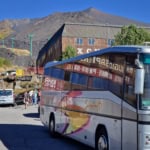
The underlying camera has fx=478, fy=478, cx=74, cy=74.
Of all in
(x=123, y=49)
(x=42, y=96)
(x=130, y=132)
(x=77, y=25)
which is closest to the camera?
(x=130, y=132)

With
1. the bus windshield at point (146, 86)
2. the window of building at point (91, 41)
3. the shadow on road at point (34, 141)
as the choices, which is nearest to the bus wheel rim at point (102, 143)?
the bus windshield at point (146, 86)

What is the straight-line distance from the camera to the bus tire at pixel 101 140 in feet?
37.6

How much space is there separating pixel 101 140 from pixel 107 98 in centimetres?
112

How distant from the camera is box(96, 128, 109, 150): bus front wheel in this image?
37.6 feet

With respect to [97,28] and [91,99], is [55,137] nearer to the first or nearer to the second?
[91,99]

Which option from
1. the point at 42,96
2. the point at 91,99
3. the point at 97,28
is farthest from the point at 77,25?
the point at 91,99

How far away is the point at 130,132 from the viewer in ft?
31.9

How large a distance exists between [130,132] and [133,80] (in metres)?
1.06

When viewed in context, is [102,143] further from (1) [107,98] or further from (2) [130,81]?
(2) [130,81]

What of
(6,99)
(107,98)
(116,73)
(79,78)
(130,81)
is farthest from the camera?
(6,99)

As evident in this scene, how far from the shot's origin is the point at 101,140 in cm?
1173

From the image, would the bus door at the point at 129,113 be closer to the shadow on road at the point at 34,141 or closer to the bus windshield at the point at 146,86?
the bus windshield at the point at 146,86

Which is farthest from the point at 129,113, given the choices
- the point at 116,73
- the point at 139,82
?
the point at 116,73

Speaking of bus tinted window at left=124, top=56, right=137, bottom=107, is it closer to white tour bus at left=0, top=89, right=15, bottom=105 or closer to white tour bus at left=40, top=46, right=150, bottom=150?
white tour bus at left=40, top=46, right=150, bottom=150
